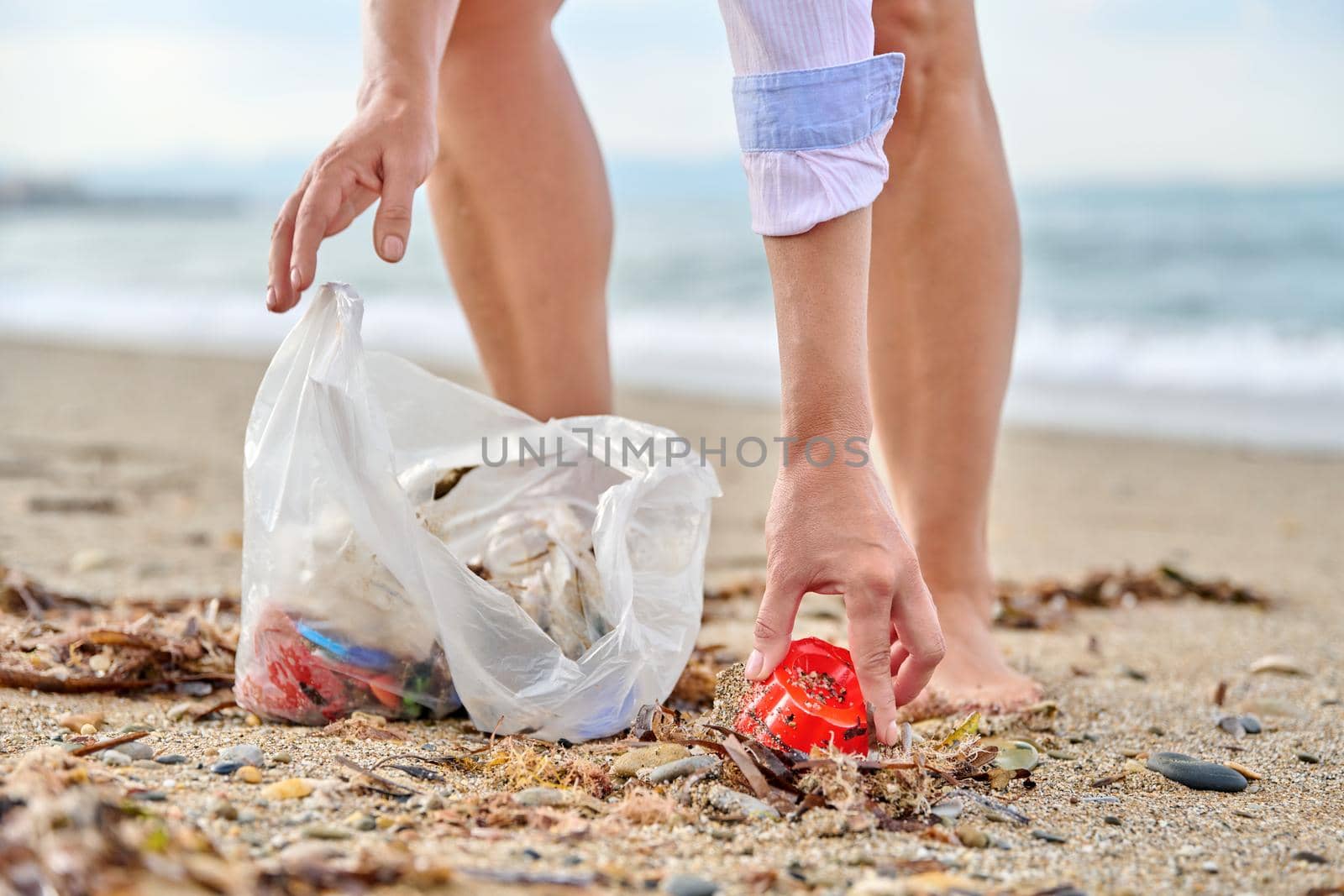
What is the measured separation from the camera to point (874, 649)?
117 cm

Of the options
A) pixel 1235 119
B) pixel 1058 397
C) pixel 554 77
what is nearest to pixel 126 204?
pixel 1235 119

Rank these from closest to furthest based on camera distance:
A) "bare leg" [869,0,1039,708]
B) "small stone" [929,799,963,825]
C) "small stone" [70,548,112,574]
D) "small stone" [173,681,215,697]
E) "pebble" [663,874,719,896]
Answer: "pebble" [663,874,719,896], "small stone" [929,799,963,825], "small stone" [173,681,215,697], "bare leg" [869,0,1039,708], "small stone" [70,548,112,574]

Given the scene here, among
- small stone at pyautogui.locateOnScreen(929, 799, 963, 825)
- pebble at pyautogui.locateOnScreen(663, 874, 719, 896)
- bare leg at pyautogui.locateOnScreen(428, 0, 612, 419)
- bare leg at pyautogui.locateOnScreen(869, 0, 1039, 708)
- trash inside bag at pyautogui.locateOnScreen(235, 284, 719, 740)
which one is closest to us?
pebble at pyautogui.locateOnScreen(663, 874, 719, 896)

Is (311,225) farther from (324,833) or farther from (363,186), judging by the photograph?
(324,833)

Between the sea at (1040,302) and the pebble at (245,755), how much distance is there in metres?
0.99

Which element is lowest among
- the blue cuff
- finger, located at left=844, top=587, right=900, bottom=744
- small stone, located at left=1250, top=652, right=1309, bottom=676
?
small stone, located at left=1250, top=652, right=1309, bottom=676

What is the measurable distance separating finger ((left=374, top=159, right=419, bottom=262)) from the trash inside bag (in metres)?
0.10

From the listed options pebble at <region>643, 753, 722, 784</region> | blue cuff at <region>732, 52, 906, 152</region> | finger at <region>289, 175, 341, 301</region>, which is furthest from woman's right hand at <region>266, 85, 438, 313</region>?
pebble at <region>643, 753, 722, 784</region>

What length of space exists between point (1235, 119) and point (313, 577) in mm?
17025

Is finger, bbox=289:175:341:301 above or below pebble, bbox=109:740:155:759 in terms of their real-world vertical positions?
above

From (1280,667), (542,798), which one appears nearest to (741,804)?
(542,798)

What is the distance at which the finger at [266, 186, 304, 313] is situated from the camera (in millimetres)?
1305

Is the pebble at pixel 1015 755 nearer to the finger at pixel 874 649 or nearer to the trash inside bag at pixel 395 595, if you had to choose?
the finger at pixel 874 649

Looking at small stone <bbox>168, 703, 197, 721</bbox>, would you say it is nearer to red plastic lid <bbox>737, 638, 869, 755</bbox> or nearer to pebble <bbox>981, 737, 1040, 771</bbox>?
red plastic lid <bbox>737, 638, 869, 755</bbox>
